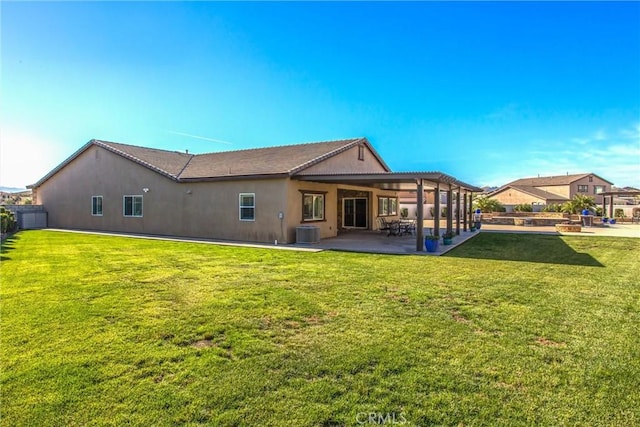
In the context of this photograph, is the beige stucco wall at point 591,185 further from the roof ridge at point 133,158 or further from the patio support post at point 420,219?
the roof ridge at point 133,158

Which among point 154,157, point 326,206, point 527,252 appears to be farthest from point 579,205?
point 154,157

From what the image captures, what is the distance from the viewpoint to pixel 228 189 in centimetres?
1620

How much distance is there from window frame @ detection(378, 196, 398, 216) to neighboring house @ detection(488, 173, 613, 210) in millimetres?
30573

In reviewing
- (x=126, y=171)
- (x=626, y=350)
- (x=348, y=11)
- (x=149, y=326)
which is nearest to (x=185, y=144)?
(x=126, y=171)

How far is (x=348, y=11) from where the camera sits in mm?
13453

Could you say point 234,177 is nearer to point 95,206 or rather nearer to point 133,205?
point 133,205

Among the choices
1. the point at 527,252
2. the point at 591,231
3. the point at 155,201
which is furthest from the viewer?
the point at 591,231

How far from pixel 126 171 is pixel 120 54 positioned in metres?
8.40

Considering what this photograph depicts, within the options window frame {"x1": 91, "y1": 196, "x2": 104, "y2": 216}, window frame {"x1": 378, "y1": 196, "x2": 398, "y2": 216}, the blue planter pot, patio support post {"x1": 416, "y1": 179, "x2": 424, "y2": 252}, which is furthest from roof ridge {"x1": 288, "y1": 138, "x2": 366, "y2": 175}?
window frame {"x1": 91, "y1": 196, "x2": 104, "y2": 216}

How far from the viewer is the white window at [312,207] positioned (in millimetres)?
15597

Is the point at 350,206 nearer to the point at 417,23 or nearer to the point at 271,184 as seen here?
the point at 271,184

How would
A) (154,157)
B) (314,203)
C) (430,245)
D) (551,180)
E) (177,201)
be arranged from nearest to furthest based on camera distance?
(430,245)
(314,203)
(177,201)
(154,157)
(551,180)

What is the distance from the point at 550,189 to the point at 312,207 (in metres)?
56.1

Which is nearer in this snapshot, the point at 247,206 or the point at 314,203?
the point at 247,206
